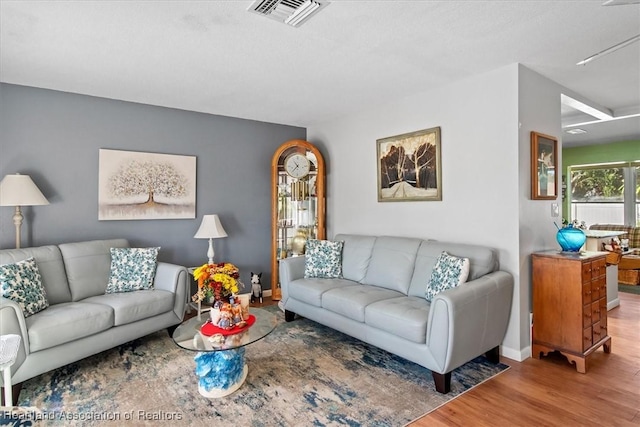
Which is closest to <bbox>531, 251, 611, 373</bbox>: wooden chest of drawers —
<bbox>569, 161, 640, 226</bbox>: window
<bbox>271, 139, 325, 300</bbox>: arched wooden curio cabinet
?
<bbox>271, 139, 325, 300</bbox>: arched wooden curio cabinet

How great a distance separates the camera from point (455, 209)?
3445 mm

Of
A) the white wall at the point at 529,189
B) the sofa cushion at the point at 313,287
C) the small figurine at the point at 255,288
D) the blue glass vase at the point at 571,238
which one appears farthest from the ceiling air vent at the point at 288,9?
the small figurine at the point at 255,288

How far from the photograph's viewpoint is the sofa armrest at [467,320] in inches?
93.6

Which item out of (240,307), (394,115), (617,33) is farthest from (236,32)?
(617,33)

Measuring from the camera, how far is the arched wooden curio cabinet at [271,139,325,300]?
4.82 metres

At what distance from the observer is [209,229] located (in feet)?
13.6

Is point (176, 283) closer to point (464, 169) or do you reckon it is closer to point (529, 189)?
point (464, 169)

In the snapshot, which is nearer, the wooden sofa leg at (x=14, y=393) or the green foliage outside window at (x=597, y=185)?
the wooden sofa leg at (x=14, y=393)

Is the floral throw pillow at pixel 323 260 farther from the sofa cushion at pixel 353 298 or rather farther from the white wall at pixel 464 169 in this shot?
the white wall at pixel 464 169

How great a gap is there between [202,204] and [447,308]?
3.24 meters

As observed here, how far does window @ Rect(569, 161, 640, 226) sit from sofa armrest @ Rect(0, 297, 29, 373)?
8.44 metres

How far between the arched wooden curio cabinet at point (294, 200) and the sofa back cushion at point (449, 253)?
5.67 feet

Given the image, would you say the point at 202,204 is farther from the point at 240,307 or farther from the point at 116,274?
the point at 240,307

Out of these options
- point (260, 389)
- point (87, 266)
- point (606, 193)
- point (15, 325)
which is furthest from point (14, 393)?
point (606, 193)
